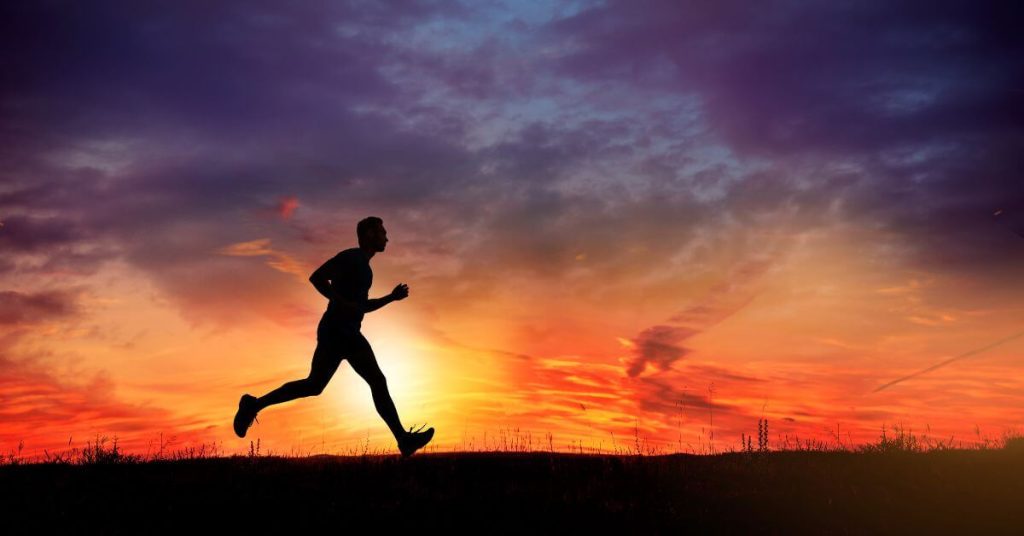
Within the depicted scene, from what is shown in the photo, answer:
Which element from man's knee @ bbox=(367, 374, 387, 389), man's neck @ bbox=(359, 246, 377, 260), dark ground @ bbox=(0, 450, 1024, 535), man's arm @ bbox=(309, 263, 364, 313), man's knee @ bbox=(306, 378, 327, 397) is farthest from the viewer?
man's knee @ bbox=(367, 374, 387, 389)

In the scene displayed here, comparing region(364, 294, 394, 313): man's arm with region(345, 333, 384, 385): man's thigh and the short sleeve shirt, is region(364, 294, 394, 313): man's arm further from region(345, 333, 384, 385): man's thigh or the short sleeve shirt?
region(345, 333, 384, 385): man's thigh

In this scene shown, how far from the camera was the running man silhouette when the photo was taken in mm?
9914

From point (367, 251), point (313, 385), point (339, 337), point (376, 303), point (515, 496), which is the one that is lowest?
point (515, 496)

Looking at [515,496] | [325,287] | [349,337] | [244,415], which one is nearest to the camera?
[515,496]

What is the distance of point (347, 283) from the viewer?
9.93m

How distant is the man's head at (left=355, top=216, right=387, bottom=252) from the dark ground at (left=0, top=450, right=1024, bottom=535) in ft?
9.51

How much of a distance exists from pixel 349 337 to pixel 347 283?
70cm

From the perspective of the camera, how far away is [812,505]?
10008 mm

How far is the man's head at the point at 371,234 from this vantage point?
1028 cm

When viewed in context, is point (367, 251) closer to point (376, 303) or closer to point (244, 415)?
point (376, 303)

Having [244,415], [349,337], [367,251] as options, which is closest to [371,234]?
[367,251]

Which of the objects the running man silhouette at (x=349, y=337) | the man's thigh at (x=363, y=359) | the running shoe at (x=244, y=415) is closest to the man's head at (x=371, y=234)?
the running man silhouette at (x=349, y=337)

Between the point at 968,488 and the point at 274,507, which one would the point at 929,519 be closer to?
the point at 968,488

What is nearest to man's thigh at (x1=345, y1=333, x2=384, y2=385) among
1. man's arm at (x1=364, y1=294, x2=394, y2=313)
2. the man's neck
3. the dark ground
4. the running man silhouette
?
the running man silhouette
